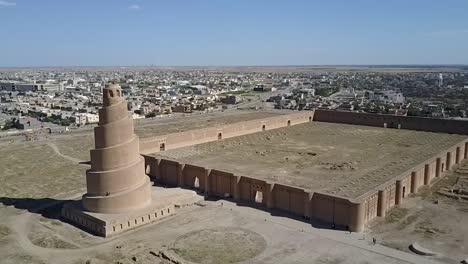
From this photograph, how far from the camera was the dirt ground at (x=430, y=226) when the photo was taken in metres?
21.2

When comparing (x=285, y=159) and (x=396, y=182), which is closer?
(x=396, y=182)

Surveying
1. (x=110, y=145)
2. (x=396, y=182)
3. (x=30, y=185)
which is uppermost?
(x=110, y=145)

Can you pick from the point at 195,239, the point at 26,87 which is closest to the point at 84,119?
the point at 195,239

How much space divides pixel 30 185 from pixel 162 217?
13.7 m

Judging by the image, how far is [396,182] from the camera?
26.5 meters

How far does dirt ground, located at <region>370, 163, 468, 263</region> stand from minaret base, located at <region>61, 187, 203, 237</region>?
37.4 ft

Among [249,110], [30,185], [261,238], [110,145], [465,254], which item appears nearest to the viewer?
[465,254]

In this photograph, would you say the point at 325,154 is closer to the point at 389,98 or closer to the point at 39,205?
the point at 39,205

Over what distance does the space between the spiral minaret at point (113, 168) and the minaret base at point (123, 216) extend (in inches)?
23.1

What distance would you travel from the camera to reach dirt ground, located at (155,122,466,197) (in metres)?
31.0

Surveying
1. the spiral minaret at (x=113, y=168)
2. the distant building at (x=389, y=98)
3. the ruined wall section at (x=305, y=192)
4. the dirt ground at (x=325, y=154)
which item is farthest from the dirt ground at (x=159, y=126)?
the distant building at (x=389, y=98)

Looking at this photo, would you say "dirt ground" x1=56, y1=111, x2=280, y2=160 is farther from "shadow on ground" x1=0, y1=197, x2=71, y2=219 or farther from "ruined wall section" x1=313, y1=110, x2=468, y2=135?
"ruined wall section" x1=313, y1=110, x2=468, y2=135

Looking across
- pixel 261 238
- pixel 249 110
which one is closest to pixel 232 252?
pixel 261 238

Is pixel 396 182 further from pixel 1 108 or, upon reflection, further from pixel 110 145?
pixel 1 108
